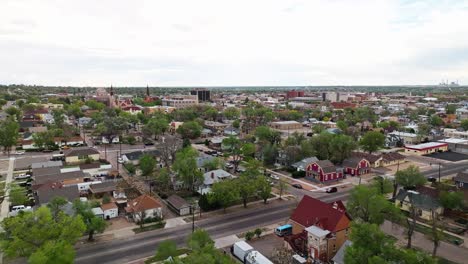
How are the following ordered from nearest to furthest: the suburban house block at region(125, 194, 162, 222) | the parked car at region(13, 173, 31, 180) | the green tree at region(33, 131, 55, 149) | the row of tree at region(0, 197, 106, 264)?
the row of tree at region(0, 197, 106, 264) < the suburban house block at region(125, 194, 162, 222) < the parked car at region(13, 173, 31, 180) < the green tree at region(33, 131, 55, 149)

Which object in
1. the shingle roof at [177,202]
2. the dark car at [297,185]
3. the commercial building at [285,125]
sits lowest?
the dark car at [297,185]

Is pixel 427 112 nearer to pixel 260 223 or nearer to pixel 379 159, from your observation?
pixel 379 159

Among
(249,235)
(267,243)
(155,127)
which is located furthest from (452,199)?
(155,127)

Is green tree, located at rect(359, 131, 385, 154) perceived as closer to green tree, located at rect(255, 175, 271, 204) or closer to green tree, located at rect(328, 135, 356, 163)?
green tree, located at rect(328, 135, 356, 163)

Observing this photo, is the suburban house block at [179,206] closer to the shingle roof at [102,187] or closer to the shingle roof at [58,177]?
the shingle roof at [102,187]

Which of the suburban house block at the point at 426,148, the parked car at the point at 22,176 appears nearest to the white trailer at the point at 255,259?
the parked car at the point at 22,176

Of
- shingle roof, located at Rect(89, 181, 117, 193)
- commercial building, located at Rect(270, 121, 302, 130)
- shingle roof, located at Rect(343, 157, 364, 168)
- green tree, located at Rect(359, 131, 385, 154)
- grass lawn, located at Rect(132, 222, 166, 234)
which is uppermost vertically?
green tree, located at Rect(359, 131, 385, 154)

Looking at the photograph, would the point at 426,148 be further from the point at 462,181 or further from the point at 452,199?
the point at 452,199

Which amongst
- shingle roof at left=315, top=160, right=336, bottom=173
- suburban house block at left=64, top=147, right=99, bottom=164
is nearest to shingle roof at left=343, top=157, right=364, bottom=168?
shingle roof at left=315, top=160, right=336, bottom=173
